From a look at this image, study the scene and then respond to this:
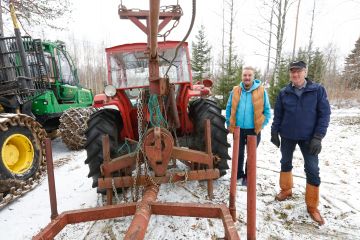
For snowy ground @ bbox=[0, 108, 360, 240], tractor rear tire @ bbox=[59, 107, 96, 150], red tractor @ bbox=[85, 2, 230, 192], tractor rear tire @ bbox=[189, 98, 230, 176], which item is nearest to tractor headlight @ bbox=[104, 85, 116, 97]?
red tractor @ bbox=[85, 2, 230, 192]

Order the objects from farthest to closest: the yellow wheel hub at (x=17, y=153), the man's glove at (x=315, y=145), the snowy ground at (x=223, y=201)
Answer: the yellow wheel hub at (x=17, y=153), the man's glove at (x=315, y=145), the snowy ground at (x=223, y=201)

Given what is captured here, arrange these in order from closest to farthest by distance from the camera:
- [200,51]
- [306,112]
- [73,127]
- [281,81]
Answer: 1. [306,112]
2. [73,127]
3. [281,81]
4. [200,51]

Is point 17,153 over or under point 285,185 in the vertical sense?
over

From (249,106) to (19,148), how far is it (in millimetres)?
3583

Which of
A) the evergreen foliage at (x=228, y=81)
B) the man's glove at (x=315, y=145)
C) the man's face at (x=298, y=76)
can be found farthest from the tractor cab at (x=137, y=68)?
the evergreen foliage at (x=228, y=81)

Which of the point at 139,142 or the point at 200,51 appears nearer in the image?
the point at 139,142

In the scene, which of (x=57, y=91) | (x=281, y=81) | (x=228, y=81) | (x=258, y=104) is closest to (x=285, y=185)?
(x=258, y=104)

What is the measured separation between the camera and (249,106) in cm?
377

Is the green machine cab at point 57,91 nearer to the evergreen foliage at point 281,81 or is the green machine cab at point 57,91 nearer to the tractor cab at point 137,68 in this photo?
the tractor cab at point 137,68

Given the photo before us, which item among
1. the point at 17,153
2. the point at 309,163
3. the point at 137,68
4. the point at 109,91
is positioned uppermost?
the point at 137,68

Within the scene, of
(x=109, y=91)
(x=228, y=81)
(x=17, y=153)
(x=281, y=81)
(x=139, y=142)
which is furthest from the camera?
(x=281, y=81)

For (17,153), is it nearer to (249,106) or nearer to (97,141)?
(97,141)

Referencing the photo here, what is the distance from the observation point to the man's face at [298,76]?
306cm

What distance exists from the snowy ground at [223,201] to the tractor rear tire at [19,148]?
14.3 inches
